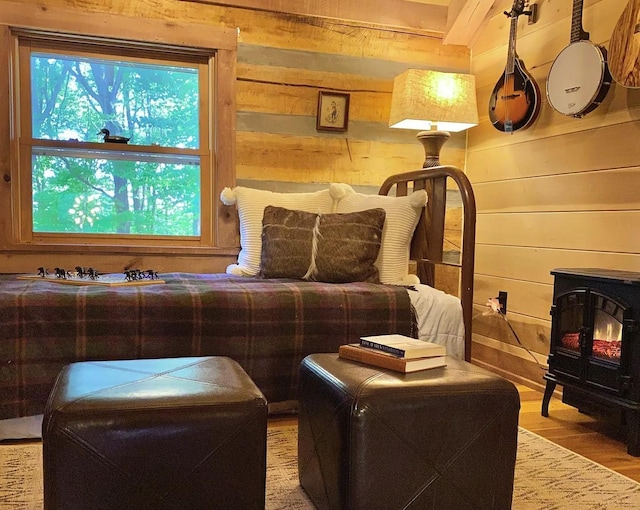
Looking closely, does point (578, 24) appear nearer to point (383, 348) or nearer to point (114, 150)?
point (383, 348)

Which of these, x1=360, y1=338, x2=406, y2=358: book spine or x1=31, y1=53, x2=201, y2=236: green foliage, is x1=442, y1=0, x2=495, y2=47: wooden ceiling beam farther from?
x1=360, y1=338, x2=406, y2=358: book spine

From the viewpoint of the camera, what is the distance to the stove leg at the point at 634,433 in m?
2.00

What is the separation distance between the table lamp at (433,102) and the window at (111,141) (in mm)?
1050

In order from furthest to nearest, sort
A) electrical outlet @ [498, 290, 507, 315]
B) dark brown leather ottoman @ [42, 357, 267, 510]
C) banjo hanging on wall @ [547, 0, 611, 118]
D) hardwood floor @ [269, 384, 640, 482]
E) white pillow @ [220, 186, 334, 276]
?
electrical outlet @ [498, 290, 507, 315], white pillow @ [220, 186, 334, 276], banjo hanging on wall @ [547, 0, 611, 118], hardwood floor @ [269, 384, 640, 482], dark brown leather ottoman @ [42, 357, 267, 510]

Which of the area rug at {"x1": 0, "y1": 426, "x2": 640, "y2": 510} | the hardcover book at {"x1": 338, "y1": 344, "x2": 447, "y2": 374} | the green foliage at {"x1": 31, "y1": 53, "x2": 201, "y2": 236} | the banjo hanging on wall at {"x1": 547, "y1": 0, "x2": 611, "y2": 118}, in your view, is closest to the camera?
the hardcover book at {"x1": 338, "y1": 344, "x2": 447, "y2": 374}

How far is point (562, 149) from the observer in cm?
268

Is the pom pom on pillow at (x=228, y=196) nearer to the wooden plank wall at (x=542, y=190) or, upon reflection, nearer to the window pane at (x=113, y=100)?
the window pane at (x=113, y=100)

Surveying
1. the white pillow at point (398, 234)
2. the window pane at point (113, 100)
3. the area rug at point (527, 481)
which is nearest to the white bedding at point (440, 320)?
the white pillow at point (398, 234)

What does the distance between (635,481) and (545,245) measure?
48.8 inches

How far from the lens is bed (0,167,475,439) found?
6.48ft

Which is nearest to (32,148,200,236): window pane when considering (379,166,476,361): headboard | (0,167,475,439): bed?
(0,167,475,439): bed

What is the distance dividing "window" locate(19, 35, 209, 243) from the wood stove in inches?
74.1

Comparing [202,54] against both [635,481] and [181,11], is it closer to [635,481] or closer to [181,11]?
[181,11]

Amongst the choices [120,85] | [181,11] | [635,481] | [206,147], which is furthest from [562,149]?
[120,85]
